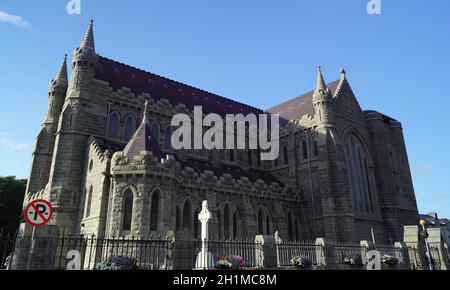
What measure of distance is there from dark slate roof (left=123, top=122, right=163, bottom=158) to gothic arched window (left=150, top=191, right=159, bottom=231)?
3240 mm

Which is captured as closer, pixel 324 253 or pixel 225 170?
pixel 324 253

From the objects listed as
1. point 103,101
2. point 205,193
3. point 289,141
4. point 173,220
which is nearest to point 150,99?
point 103,101

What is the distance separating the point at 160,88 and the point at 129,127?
8245 mm

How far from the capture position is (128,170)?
22.4m

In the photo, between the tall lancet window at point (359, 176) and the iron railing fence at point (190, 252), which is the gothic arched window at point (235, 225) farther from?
the tall lancet window at point (359, 176)

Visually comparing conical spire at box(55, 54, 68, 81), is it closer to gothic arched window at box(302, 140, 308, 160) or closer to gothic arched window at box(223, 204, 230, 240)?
gothic arched window at box(223, 204, 230, 240)

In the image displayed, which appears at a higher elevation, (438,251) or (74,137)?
(74,137)

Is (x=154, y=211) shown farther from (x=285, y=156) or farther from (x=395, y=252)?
(x=285, y=156)

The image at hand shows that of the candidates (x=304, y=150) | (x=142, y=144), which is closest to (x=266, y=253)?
(x=142, y=144)

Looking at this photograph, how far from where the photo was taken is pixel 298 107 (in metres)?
44.1

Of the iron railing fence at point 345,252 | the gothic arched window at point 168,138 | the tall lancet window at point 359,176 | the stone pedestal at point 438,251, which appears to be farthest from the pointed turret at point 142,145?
the stone pedestal at point 438,251

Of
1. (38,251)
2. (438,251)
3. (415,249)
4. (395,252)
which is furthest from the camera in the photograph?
(438,251)

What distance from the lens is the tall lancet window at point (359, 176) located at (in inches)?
1405
